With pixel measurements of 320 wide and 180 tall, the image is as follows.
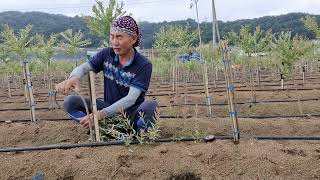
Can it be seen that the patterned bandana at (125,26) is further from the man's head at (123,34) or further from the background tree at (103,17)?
the background tree at (103,17)

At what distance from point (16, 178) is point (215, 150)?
1.72 metres

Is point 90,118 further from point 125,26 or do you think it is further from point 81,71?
point 125,26

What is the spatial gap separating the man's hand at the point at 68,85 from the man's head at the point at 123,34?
0.48 metres

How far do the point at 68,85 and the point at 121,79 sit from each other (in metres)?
0.59

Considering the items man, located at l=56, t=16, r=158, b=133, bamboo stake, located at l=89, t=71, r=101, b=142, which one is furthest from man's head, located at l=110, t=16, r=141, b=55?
bamboo stake, located at l=89, t=71, r=101, b=142

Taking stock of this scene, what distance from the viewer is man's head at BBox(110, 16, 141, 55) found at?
4.14 m

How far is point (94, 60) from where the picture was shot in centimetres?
452

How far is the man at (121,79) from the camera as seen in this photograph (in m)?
4.09

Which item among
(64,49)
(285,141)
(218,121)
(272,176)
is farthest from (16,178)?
(64,49)

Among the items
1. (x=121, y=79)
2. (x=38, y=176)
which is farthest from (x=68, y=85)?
(x=38, y=176)

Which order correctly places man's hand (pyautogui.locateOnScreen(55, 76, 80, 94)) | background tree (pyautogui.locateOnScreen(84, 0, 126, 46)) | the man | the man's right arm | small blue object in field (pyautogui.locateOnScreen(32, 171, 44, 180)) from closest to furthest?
small blue object in field (pyautogui.locateOnScreen(32, 171, 44, 180))
man's hand (pyautogui.locateOnScreen(55, 76, 80, 94))
the man
the man's right arm
background tree (pyautogui.locateOnScreen(84, 0, 126, 46))

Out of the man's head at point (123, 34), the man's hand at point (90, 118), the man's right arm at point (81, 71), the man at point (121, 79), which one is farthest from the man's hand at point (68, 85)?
the man's head at point (123, 34)

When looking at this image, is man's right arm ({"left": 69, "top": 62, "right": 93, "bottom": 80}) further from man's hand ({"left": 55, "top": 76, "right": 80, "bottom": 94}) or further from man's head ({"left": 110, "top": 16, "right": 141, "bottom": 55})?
man's head ({"left": 110, "top": 16, "right": 141, "bottom": 55})

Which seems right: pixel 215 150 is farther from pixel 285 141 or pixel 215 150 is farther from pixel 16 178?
pixel 16 178
